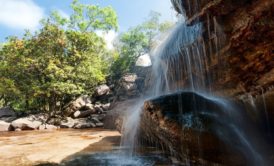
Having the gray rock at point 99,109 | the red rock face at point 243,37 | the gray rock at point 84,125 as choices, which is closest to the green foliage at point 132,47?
the gray rock at point 99,109

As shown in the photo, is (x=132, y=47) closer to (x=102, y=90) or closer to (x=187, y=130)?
(x=102, y=90)

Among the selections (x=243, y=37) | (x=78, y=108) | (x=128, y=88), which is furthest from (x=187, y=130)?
(x=78, y=108)

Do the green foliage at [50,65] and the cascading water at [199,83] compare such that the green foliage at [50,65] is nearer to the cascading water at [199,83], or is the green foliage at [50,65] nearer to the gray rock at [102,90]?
the gray rock at [102,90]

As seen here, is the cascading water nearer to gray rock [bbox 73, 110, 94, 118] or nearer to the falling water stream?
the falling water stream

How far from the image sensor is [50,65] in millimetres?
17953

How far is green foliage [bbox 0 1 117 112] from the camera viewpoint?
1845 centimetres

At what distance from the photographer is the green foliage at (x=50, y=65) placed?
1845 cm

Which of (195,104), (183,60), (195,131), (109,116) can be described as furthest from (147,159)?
(109,116)

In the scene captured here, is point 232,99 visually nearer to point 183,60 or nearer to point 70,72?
point 183,60

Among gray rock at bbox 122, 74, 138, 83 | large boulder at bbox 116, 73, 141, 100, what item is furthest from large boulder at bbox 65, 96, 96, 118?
gray rock at bbox 122, 74, 138, 83

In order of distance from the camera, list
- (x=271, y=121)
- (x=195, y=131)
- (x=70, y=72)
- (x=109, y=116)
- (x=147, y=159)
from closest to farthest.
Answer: (x=195, y=131), (x=147, y=159), (x=271, y=121), (x=109, y=116), (x=70, y=72)

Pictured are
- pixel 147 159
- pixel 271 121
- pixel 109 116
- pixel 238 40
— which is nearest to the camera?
pixel 147 159

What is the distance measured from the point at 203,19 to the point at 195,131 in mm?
4008

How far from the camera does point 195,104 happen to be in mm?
5395
